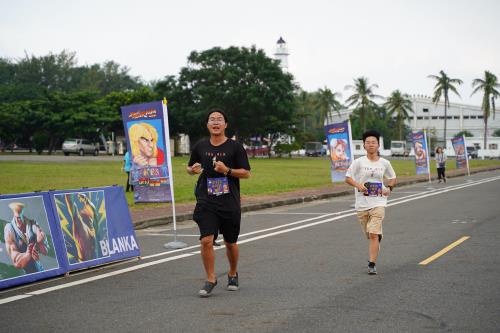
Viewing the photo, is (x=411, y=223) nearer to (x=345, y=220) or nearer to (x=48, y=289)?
(x=345, y=220)

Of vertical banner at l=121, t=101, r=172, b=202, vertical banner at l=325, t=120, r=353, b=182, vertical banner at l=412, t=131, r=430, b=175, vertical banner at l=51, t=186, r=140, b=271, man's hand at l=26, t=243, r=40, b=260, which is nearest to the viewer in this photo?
man's hand at l=26, t=243, r=40, b=260

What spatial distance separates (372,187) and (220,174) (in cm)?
218

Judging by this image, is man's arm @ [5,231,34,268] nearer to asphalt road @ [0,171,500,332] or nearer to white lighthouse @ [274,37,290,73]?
asphalt road @ [0,171,500,332]

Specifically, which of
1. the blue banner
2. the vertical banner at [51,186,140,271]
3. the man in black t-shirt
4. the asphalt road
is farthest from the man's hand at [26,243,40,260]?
the man in black t-shirt

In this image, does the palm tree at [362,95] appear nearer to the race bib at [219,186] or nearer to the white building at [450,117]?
the white building at [450,117]

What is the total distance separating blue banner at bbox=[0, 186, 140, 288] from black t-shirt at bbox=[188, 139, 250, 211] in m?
2.16

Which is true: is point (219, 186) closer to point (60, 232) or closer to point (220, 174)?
point (220, 174)

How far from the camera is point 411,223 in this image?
46.3 ft

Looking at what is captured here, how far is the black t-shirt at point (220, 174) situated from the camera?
7113 mm

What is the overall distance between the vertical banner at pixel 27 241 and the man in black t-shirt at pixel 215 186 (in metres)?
2.08

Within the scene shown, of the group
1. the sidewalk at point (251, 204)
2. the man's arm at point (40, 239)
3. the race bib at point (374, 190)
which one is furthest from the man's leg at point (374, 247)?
the sidewalk at point (251, 204)

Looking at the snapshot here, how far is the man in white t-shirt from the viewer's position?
27.3 feet

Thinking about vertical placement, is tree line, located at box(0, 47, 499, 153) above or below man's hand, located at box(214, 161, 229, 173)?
above

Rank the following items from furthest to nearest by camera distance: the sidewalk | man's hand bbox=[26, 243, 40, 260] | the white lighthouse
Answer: the white lighthouse < the sidewalk < man's hand bbox=[26, 243, 40, 260]
